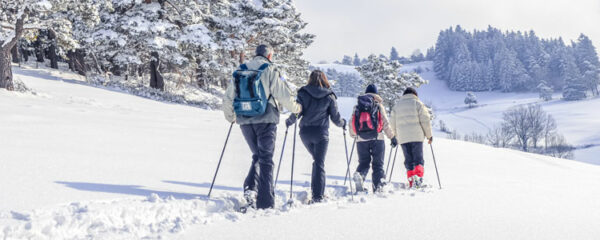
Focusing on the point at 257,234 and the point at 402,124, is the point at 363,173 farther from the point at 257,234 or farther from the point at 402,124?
the point at 257,234

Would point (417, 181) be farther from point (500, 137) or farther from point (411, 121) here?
point (500, 137)

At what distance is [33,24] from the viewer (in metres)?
14.4

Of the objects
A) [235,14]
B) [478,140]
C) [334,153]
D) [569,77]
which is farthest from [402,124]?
[569,77]

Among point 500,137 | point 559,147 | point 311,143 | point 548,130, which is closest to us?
point 311,143

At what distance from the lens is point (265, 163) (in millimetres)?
4719

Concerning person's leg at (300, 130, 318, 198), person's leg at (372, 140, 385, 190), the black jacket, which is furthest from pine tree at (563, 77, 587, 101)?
person's leg at (300, 130, 318, 198)

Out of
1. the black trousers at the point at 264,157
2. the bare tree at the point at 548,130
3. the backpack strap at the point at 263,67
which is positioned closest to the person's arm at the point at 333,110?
the black trousers at the point at 264,157

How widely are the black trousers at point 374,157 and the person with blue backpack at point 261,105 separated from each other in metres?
1.99

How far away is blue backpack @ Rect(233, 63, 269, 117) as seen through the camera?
179 inches

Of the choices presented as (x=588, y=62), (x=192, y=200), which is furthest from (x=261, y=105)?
(x=588, y=62)

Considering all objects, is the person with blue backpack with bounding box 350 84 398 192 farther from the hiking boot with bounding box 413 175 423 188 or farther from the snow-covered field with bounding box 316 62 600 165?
the snow-covered field with bounding box 316 62 600 165

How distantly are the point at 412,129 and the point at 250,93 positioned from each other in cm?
330

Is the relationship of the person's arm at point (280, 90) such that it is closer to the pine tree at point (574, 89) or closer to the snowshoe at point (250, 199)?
the snowshoe at point (250, 199)

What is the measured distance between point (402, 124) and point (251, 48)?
21796 mm
